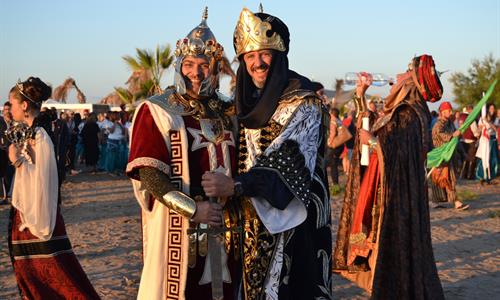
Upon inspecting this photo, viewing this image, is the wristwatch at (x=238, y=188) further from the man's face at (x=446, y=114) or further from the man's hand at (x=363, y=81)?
the man's face at (x=446, y=114)

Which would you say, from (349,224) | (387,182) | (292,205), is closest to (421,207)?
(387,182)

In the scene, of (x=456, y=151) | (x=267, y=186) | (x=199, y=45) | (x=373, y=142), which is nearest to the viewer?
(x=267, y=186)

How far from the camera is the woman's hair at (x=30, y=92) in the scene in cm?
509

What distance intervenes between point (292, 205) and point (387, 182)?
2534 millimetres

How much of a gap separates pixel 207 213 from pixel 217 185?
16 centimetres

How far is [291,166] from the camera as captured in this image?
10.2 feet

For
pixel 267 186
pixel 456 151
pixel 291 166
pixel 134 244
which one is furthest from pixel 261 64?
pixel 456 151

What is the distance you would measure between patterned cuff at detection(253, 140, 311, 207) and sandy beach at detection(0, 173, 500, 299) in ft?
11.3

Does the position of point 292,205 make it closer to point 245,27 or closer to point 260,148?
point 260,148

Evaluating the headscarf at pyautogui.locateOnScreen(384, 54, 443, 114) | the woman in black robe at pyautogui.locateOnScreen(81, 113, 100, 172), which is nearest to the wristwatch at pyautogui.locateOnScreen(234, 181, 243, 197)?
the headscarf at pyautogui.locateOnScreen(384, 54, 443, 114)

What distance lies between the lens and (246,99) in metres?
3.38

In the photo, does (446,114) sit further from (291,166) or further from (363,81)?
(291,166)

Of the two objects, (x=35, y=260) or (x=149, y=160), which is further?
(x=35, y=260)

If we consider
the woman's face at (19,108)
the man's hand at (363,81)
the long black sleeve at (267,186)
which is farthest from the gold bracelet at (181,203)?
the man's hand at (363,81)
